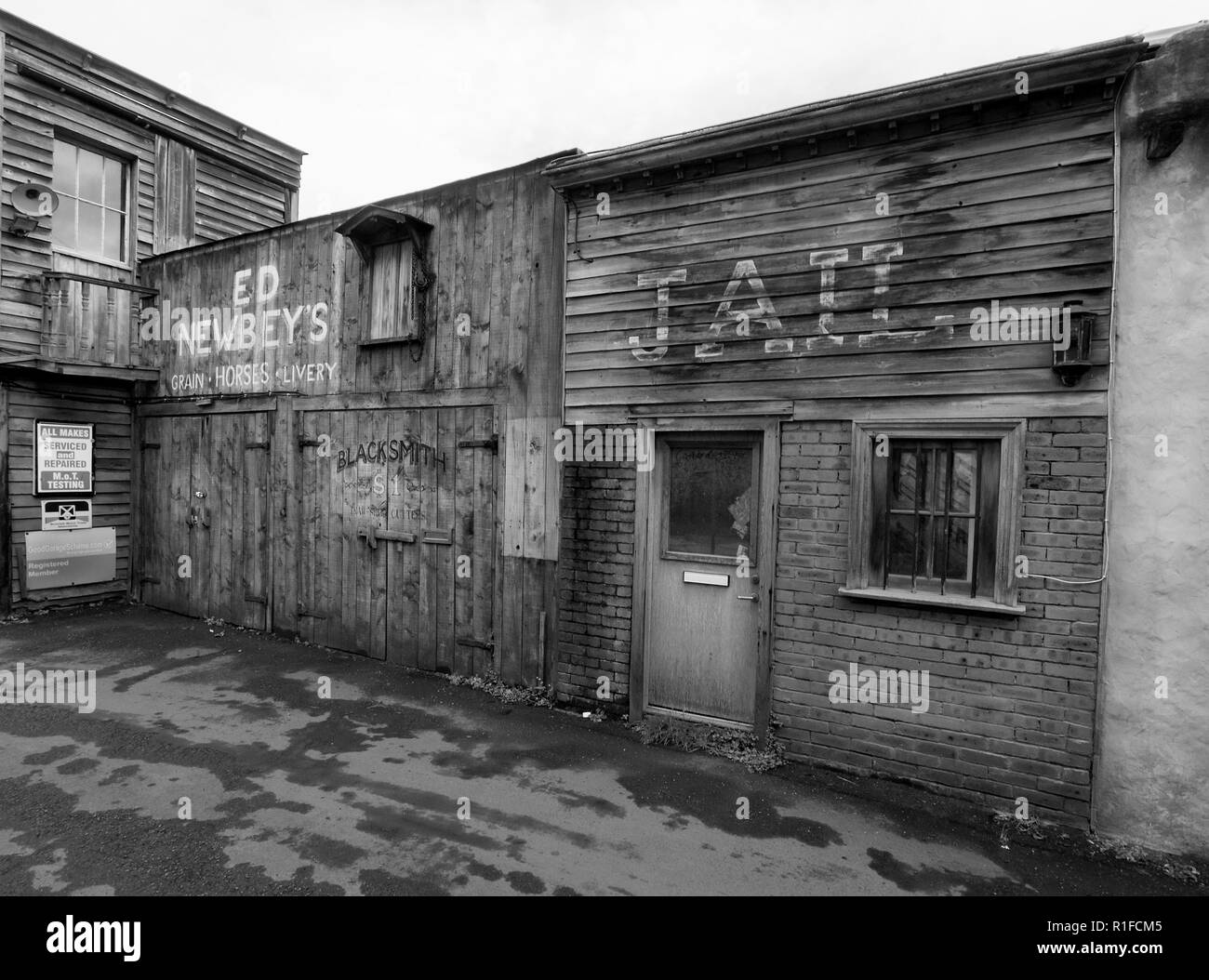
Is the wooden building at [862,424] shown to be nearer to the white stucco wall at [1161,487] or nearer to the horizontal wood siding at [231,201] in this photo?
the white stucco wall at [1161,487]

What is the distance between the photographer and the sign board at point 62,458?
9.12m

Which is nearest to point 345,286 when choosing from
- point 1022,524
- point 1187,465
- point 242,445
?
point 242,445

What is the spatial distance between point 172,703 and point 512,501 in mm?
3628

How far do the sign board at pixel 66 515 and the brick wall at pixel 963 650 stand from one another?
9883 millimetres

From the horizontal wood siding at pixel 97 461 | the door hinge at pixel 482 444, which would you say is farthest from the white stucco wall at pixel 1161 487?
the horizontal wood siding at pixel 97 461

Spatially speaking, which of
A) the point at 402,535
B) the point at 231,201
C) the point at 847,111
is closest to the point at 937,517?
the point at 847,111

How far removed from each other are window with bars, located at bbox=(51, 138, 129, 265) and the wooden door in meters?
9.33

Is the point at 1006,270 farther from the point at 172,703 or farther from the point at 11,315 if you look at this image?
the point at 11,315

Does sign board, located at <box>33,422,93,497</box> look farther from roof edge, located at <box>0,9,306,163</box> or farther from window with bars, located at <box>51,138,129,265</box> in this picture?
roof edge, located at <box>0,9,306,163</box>

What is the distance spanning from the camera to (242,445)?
28.8 ft

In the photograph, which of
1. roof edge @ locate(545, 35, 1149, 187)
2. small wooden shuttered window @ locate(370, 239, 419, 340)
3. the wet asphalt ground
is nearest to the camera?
the wet asphalt ground

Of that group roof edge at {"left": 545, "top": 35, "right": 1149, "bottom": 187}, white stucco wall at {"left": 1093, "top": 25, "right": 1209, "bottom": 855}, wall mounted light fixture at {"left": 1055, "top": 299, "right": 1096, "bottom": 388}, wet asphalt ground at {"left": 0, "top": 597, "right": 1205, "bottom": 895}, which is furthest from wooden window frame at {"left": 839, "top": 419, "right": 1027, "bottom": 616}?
roof edge at {"left": 545, "top": 35, "right": 1149, "bottom": 187}

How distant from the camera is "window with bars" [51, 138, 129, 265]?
9.34 m

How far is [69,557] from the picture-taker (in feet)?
30.9
